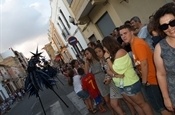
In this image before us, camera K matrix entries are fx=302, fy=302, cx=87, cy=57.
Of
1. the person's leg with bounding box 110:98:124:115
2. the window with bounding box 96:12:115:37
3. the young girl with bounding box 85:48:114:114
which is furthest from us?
the window with bounding box 96:12:115:37

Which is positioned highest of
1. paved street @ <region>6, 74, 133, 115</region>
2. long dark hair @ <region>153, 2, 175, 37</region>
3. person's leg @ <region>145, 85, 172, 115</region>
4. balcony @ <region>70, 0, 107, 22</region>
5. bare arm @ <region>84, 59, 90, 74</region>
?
balcony @ <region>70, 0, 107, 22</region>

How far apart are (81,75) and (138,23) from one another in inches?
95.0

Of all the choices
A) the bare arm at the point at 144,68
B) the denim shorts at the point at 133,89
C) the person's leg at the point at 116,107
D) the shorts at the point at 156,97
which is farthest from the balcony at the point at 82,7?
the shorts at the point at 156,97

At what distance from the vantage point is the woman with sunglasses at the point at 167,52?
3.14 metres

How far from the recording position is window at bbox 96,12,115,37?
1463cm

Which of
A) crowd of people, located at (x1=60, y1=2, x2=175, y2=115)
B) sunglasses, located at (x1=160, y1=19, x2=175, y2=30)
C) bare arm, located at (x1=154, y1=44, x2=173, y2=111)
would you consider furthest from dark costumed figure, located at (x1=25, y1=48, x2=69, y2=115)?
sunglasses, located at (x1=160, y1=19, x2=175, y2=30)

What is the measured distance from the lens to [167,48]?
316cm

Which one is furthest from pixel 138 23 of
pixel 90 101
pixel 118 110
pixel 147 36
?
pixel 90 101

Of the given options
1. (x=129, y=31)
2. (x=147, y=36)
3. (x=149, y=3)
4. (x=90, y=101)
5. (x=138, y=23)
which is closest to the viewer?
(x=129, y=31)

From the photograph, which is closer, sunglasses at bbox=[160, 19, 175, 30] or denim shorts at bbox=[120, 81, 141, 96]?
sunglasses at bbox=[160, 19, 175, 30]

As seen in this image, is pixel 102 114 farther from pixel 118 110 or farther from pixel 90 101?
pixel 118 110

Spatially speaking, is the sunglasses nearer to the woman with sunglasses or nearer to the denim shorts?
the woman with sunglasses

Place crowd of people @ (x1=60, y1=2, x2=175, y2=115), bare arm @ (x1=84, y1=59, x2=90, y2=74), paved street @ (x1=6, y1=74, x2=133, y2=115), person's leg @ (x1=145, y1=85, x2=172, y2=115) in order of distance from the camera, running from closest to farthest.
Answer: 1. crowd of people @ (x1=60, y1=2, x2=175, y2=115)
2. person's leg @ (x1=145, y1=85, x2=172, y2=115)
3. bare arm @ (x1=84, y1=59, x2=90, y2=74)
4. paved street @ (x1=6, y1=74, x2=133, y2=115)

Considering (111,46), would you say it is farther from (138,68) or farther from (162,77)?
(162,77)
